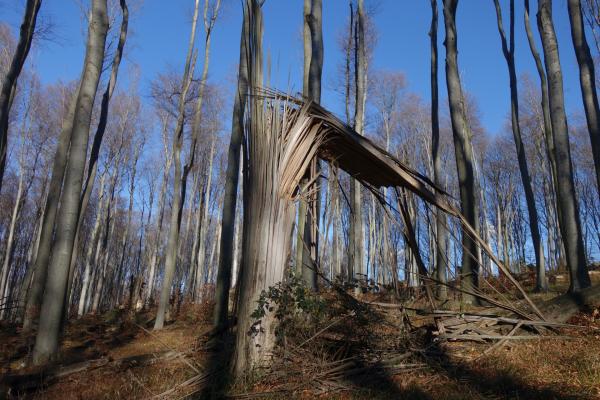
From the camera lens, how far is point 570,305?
17.9 feet

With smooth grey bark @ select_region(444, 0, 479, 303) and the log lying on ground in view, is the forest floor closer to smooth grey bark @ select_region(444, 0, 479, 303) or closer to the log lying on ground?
the log lying on ground

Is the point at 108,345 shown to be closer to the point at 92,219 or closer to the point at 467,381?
the point at 467,381

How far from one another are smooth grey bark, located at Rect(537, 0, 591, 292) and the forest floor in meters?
2.39

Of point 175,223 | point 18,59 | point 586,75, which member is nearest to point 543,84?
point 586,75

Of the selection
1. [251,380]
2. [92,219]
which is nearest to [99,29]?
[251,380]

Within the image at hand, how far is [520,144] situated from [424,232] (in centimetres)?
2185

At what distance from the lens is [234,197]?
384 inches

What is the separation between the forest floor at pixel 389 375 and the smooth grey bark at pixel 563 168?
2.39 meters

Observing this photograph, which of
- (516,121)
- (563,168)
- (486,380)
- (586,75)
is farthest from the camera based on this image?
(516,121)

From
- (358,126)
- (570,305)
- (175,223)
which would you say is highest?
(358,126)

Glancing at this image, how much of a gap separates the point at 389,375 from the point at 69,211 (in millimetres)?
6035

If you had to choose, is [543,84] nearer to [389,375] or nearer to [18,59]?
[389,375]

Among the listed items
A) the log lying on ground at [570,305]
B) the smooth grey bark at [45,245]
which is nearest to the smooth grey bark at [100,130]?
the smooth grey bark at [45,245]

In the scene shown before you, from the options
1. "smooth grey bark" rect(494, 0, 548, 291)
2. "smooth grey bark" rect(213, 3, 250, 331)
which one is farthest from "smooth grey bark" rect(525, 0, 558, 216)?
Answer: "smooth grey bark" rect(213, 3, 250, 331)
